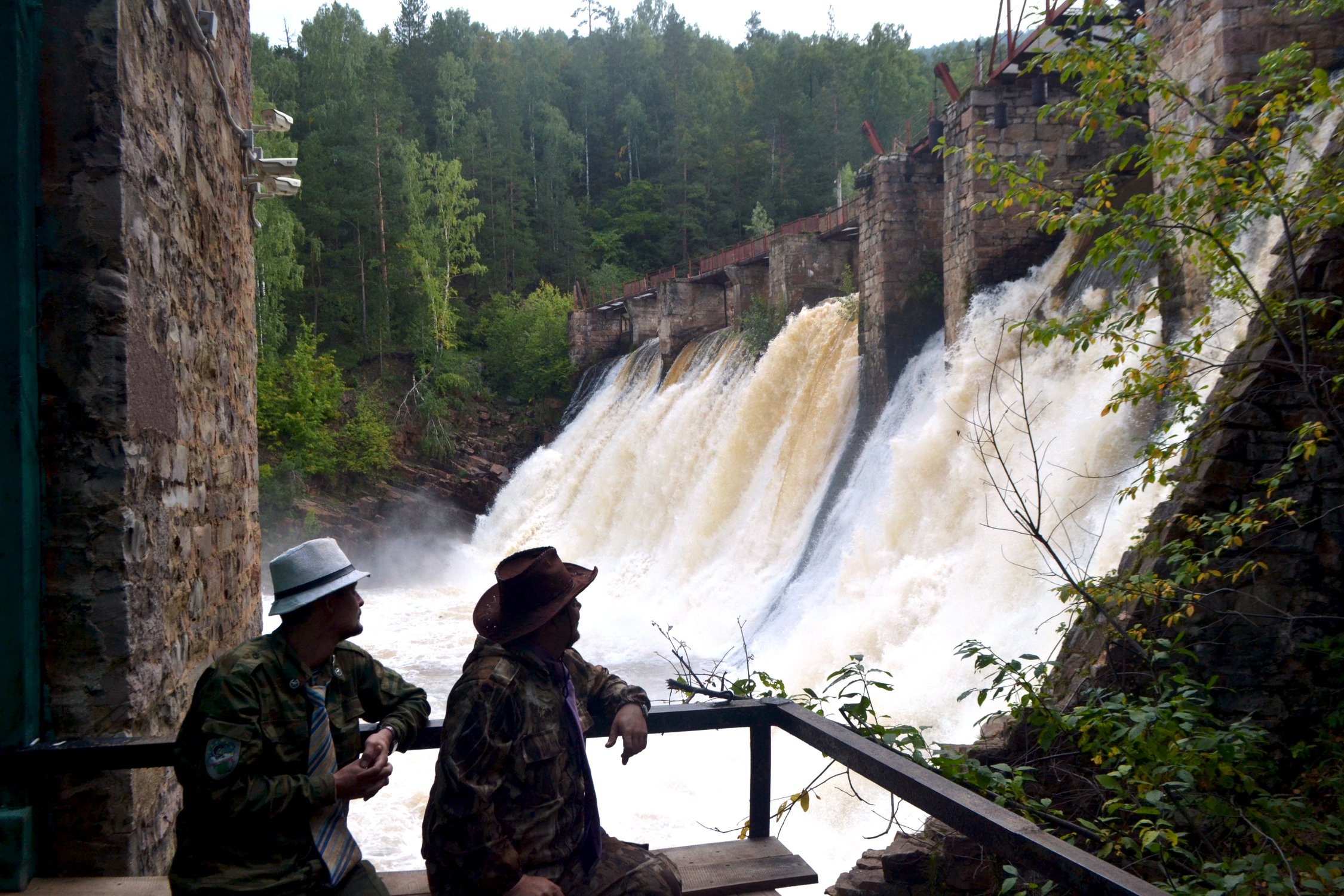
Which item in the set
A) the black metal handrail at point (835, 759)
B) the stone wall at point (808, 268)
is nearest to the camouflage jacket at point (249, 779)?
the black metal handrail at point (835, 759)

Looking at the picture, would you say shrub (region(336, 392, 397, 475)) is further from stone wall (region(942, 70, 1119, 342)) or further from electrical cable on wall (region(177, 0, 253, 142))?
electrical cable on wall (region(177, 0, 253, 142))

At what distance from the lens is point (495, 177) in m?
42.4

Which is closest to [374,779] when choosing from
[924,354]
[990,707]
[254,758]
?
[254,758]

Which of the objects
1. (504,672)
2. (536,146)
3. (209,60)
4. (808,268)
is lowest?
(504,672)

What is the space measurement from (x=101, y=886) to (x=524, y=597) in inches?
58.5

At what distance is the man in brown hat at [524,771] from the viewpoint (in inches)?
80.2

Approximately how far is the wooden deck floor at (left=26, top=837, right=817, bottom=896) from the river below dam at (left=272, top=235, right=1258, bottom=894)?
2.46 meters

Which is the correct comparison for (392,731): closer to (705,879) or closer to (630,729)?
(630,729)

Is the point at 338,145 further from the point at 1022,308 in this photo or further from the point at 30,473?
the point at 30,473

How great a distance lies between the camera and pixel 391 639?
13828 millimetres

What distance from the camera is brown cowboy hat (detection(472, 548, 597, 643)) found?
2.28 metres

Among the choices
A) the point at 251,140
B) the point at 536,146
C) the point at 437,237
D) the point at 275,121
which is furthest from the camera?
the point at 536,146

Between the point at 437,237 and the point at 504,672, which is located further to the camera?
the point at 437,237

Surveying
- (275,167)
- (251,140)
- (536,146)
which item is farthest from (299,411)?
(536,146)
